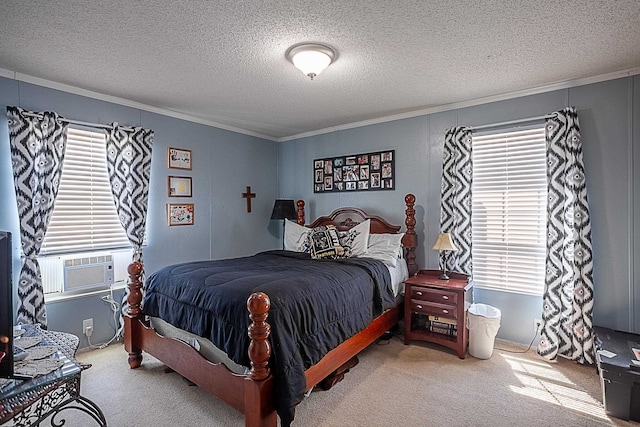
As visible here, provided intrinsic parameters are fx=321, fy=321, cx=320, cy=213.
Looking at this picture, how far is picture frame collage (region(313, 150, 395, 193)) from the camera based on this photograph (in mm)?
4012

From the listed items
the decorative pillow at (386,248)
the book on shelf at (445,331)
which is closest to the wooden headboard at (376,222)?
the decorative pillow at (386,248)

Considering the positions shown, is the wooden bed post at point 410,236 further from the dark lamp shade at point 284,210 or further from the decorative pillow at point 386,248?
the dark lamp shade at point 284,210

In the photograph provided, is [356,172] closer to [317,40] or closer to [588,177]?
[317,40]

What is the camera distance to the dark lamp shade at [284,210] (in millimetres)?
4570

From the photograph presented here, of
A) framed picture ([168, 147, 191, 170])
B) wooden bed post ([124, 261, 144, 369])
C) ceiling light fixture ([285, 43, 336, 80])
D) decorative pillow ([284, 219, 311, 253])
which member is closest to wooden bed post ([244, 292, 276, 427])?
wooden bed post ([124, 261, 144, 369])

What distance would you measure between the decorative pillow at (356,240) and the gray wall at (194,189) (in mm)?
1649

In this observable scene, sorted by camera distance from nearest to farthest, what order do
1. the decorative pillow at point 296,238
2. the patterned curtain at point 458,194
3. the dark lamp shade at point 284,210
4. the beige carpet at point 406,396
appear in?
the beige carpet at point 406,396
the patterned curtain at point 458,194
the decorative pillow at point 296,238
the dark lamp shade at point 284,210

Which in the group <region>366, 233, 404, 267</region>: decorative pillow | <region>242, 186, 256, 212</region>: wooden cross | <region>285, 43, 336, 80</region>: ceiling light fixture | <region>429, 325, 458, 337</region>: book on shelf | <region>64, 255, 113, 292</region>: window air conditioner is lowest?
<region>429, 325, 458, 337</region>: book on shelf

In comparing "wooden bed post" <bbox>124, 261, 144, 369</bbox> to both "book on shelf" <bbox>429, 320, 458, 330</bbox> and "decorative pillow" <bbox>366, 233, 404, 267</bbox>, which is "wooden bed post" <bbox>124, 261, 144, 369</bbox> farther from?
"book on shelf" <bbox>429, 320, 458, 330</bbox>

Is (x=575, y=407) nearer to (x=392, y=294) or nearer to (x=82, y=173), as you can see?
(x=392, y=294)

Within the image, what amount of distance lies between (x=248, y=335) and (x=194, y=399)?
895 millimetres

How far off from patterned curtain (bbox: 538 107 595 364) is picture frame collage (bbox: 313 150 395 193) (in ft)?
5.40

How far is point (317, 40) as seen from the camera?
7.09 ft

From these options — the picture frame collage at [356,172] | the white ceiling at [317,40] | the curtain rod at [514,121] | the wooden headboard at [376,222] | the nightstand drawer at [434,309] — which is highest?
the white ceiling at [317,40]
